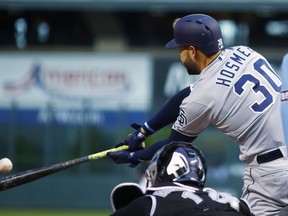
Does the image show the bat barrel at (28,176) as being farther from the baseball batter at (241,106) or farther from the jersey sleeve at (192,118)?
the jersey sleeve at (192,118)

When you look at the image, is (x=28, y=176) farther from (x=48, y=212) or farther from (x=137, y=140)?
(x=48, y=212)

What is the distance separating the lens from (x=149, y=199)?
14.4 feet

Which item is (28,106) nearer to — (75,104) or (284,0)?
(75,104)

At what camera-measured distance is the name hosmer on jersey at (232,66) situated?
543cm

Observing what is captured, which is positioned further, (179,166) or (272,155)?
(272,155)

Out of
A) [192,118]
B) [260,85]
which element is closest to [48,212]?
[192,118]

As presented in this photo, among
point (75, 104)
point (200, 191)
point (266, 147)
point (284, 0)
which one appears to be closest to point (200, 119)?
point (266, 147)

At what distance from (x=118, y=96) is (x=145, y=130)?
1620 cm

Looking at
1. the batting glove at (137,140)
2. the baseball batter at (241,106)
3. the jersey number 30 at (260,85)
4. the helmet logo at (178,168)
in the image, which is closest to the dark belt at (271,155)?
the baseball batter at (241,106)

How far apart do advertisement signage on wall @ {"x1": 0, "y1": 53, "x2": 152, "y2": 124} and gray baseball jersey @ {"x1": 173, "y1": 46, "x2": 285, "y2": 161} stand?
1594cm

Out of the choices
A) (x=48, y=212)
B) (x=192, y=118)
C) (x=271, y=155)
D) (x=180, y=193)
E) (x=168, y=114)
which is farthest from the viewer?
(x=48, y=212)

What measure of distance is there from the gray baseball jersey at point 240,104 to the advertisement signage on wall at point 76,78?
52.3 ft

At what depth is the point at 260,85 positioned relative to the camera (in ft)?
17.8

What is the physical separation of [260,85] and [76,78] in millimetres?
17061
